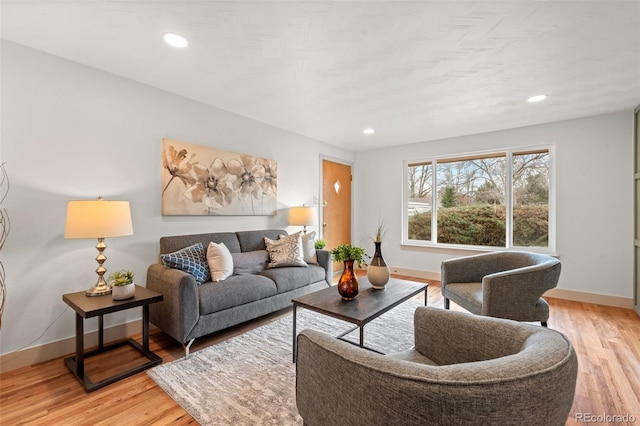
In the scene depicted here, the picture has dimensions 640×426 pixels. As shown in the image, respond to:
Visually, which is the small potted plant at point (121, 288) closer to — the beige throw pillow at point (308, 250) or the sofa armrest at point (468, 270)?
the beige throw pillow at point (308, 250)

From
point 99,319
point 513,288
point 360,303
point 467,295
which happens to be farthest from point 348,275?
point 99,319

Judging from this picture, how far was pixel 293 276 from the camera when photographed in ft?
10.2

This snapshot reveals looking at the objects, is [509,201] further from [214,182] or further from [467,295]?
[214,182]

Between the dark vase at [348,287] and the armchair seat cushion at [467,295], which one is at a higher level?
the dark vase at [348,287]

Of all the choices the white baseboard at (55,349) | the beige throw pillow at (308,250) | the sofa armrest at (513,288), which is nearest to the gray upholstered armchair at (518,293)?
the sofa armrest at (513,288)

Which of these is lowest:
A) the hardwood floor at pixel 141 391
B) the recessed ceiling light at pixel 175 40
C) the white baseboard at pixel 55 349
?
the hardwood floor at pixel 141 391

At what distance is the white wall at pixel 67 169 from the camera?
206 centimetres

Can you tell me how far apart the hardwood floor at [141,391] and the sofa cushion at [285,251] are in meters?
0.90

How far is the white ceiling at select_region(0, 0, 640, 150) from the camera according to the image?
1706 millimetres

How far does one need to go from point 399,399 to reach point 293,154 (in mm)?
3860

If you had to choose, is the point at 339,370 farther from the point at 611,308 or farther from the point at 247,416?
the point at 611,308

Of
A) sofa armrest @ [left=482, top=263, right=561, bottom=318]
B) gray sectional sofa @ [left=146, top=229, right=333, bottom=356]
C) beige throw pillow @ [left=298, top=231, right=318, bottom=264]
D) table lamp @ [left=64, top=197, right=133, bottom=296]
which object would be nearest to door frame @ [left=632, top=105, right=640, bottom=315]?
sofa armrest @ [left=482, top=263, right=561, bottom=318]

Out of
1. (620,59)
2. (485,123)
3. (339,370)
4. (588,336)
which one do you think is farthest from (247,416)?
(485,123)

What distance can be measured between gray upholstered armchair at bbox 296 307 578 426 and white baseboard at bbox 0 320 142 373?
2.29 m
